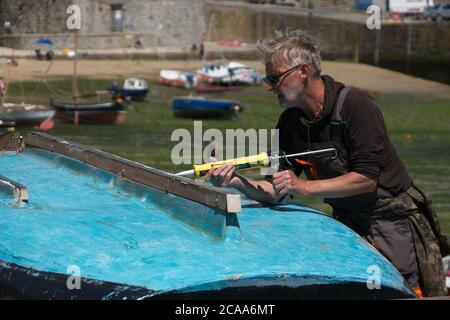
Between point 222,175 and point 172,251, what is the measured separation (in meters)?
0.74

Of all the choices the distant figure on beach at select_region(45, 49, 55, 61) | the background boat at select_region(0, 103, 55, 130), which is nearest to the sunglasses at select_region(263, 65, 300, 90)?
the background boat at select_region(0, 103, 55, 130)

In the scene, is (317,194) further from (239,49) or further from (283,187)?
(239,49)

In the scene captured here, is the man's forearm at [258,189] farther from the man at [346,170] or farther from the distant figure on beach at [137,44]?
the distant figure on beach at [137,44]

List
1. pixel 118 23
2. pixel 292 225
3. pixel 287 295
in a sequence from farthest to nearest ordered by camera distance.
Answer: pixel 118 23 < pixel 292 225 < pixel 287 295

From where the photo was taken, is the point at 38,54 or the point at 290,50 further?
the point at 38,54

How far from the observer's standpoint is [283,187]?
14.8 feet

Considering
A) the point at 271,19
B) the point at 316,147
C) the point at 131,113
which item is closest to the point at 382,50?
the point at 271,19

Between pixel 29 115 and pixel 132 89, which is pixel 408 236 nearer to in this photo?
pixel 29 115

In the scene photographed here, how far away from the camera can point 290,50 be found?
452cm

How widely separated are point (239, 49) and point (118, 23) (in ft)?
18.3

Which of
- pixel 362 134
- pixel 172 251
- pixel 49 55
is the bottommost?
Result: pixel 49 55

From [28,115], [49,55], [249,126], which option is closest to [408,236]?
[28,115]

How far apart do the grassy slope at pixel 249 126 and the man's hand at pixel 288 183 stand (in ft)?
38.2

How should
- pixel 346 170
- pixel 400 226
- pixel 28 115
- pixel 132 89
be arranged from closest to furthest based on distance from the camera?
1. pixel 346 170
2. pixel 400 226
3. pixel 28 115
4. pixel 132 89
